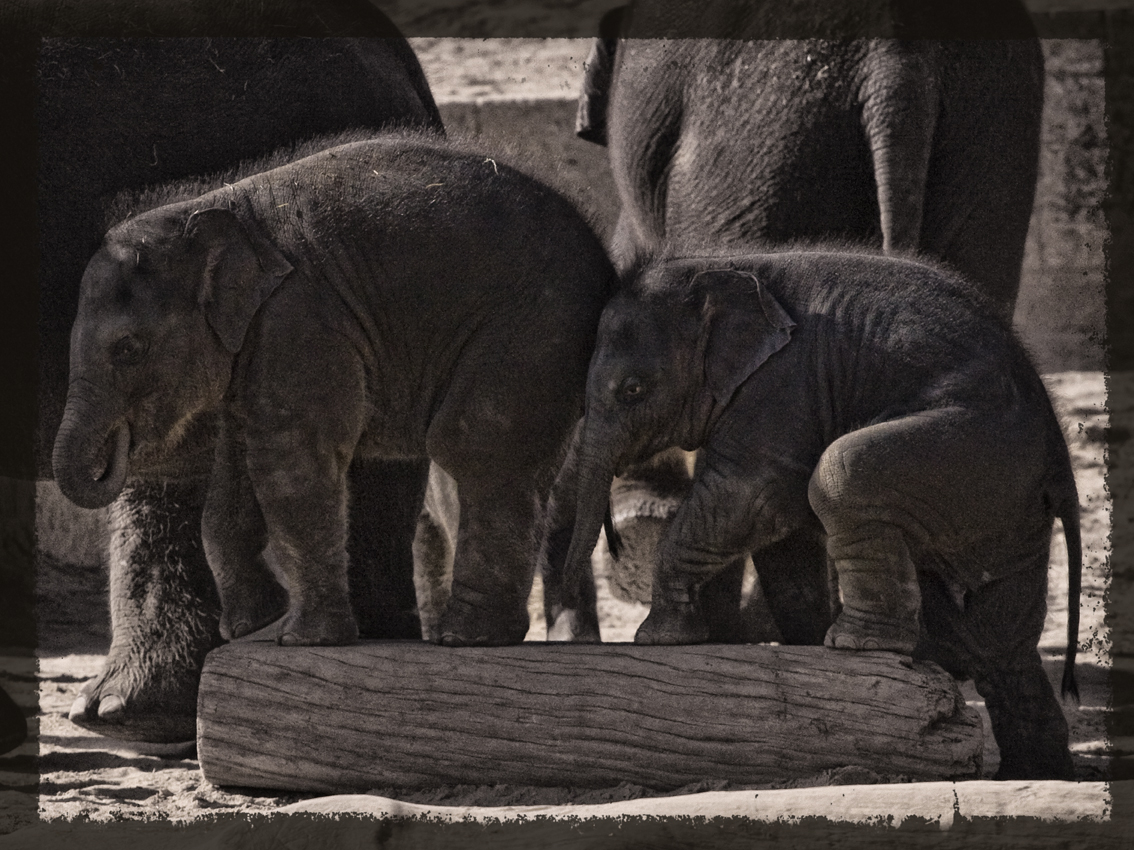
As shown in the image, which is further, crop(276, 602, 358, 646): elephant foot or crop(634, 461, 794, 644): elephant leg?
crop(276, 602, 358, 646): elephant foot

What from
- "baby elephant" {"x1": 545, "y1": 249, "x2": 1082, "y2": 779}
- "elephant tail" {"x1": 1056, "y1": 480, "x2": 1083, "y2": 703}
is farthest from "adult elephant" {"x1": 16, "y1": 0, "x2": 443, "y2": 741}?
"elephant tail" {"x1": 1056, "y1": 480, "x2": 1083, "y2": 703}

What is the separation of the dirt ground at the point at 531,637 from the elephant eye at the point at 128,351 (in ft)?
2.50

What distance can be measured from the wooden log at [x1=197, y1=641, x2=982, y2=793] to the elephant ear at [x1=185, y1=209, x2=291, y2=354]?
56 centimetres

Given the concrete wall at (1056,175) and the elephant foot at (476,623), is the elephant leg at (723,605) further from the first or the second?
the concrete wall at (1056,175)

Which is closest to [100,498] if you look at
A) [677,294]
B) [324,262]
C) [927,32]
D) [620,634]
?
[324,262]

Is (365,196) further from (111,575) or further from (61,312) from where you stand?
(111,575)

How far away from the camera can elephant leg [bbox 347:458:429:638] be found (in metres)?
3.46

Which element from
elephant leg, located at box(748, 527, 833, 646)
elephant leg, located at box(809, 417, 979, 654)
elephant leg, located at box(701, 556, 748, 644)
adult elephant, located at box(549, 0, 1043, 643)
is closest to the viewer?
elephant leg, located at box(809, 417, 979, 654)

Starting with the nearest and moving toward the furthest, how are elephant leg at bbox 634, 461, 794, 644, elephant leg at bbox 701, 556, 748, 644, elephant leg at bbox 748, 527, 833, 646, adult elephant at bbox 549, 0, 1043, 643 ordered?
elephant leg at bbox 634, 461, 794, 644
elephant leg at bbox 748, 527, 833, 646
elephant leg at bbox 701, 556, 748, 644
adult elephant at bbox 549, 0, 1043, 643

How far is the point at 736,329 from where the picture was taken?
2.78 metres

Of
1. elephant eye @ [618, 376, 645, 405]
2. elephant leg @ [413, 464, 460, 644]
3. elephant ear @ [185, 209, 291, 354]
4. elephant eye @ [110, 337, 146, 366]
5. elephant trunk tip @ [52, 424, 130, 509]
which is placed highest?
elephant ear @ [185, 209, 291, 354]

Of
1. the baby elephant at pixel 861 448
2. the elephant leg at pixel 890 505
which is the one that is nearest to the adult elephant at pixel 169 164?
the baby elephant at pixel 861 448

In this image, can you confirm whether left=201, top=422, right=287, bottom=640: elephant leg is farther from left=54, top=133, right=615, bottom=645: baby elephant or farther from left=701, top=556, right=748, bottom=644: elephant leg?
left=701, top=556, right=748, bottom=644: elephant leg

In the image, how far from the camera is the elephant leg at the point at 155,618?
343cm
